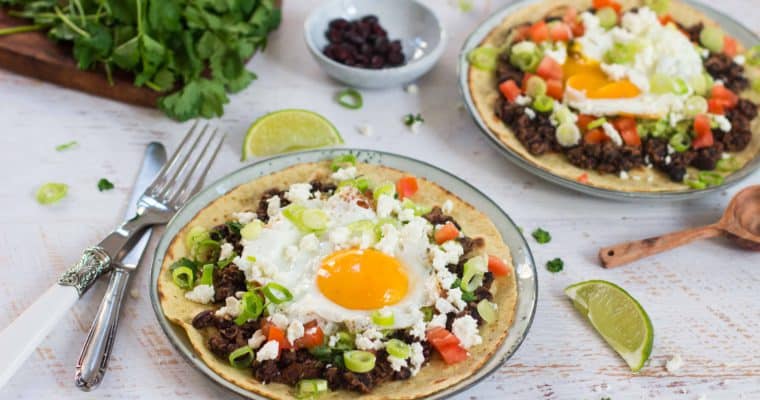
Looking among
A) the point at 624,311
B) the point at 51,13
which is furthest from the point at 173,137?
the point at 624,311

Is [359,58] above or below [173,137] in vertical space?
above

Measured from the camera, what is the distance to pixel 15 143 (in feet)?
14.6

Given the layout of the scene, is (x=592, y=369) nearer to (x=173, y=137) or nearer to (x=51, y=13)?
(x=173, y=137)

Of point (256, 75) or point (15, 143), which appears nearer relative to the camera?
point (15, 143)

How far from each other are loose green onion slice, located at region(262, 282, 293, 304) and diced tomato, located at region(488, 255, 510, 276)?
36.5 inches

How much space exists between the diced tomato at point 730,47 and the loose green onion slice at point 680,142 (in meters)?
0.93

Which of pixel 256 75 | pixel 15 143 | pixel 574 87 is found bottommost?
pixel 15 143

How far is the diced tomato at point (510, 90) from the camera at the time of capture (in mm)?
4688

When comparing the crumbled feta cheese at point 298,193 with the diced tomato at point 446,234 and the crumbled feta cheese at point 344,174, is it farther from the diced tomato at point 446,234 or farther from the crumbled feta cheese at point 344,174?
the diced tomato at point 446,234

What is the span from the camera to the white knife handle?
327cm

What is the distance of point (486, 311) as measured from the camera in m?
3.48

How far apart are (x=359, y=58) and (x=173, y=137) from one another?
1.23 metres

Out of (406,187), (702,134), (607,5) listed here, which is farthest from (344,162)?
→ (607,5)

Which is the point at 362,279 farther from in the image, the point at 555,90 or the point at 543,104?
the point at 555,90
